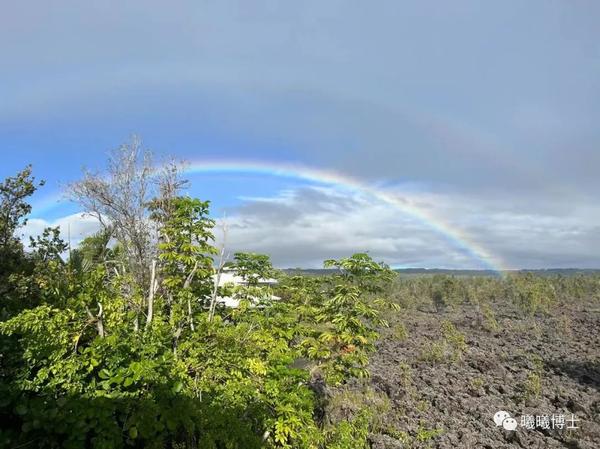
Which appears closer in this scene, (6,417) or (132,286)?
(6,417)

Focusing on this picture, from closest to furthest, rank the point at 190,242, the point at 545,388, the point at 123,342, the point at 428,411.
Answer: the point at 123,342 → the point at 190,242 → the point at 428,411 → the point at 545,388

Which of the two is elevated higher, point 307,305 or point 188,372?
point 307,305

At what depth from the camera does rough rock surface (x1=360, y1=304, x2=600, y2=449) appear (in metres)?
6.68

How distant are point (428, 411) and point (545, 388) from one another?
302cm

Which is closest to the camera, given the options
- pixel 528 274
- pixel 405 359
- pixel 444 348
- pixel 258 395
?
pixel 258 395

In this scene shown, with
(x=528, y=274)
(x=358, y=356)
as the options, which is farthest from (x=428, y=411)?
(x=528, y=274)

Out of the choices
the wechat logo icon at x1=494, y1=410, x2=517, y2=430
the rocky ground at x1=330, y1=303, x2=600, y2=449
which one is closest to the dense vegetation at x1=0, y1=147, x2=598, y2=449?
the rocky ground at x1=330, y1=303, x2=600, y2=449

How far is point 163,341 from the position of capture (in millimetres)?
4191

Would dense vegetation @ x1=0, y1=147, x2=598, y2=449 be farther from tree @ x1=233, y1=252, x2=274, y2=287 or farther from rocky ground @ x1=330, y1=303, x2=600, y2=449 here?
rocky ground @ x1=330, y1=303, x2=600, y2=449

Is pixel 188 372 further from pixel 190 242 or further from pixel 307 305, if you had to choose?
pixel 307 305

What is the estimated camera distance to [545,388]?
8.91 m

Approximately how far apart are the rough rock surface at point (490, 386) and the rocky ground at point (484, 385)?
0.06 feet

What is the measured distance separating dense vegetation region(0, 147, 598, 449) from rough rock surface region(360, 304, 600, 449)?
1247 millimetres

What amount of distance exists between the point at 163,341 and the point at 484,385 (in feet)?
25.3
